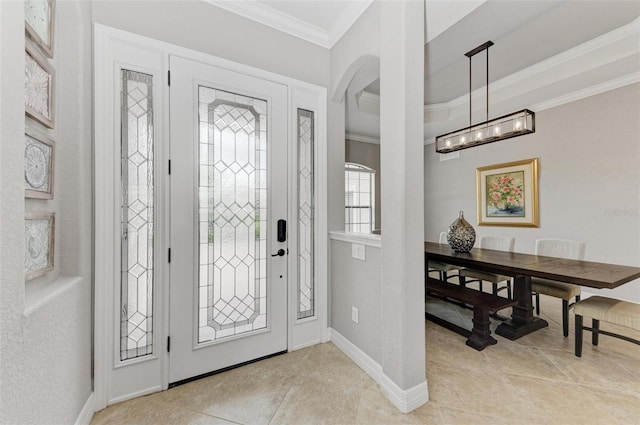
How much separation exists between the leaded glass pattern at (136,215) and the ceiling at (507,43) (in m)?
1.02

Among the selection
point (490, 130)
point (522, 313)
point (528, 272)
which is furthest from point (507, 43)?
point (522, 313)

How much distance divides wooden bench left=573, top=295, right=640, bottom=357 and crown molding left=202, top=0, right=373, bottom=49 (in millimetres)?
3086

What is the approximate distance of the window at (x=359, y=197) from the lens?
5.49 metres

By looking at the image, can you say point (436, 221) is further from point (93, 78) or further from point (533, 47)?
point (93, 78)

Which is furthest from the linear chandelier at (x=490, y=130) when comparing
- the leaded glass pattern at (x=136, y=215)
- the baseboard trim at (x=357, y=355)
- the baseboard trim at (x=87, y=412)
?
the baseboard trim at (x=87, y=412)

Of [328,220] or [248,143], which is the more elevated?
[248,143]

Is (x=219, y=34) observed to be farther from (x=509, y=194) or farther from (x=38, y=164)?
(x=509, y=194)

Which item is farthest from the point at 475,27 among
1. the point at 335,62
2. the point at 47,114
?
the point at 47,114

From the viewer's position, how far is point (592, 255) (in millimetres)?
3443

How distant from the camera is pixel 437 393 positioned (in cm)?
181

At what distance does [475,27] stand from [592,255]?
3.43 meters

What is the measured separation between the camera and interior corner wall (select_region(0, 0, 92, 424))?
845mm

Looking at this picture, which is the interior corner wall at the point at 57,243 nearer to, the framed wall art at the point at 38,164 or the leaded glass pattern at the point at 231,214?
the framed wall art at the point at 38,164

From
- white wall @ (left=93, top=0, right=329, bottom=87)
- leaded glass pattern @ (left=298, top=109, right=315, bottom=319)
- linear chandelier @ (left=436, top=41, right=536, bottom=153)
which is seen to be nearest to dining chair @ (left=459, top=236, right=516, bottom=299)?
linear chandelier @ (left=436, top=41, right=536, bottom=153)
